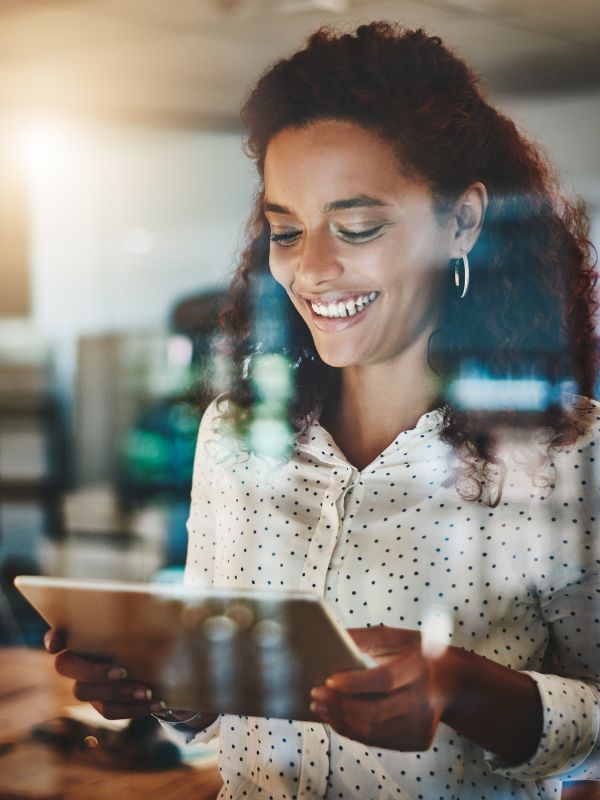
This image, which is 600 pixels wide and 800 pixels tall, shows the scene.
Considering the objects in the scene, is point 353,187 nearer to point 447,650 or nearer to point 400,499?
point 400,499

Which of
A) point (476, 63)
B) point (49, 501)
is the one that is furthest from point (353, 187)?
Result: point (49, 501)

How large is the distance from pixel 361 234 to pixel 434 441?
34cm

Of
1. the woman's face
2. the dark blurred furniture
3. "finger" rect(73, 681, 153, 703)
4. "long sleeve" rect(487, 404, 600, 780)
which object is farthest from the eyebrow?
"finger" rect(73, 681, 153, 703)

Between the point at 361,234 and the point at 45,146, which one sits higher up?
the point at 45,146

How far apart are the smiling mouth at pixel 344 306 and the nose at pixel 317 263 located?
1.2 inches

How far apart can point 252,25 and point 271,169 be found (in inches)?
10.7

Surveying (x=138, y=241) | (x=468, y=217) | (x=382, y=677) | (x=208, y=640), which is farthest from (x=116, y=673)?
(x=468, y=217)

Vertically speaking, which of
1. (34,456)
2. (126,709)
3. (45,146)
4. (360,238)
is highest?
(45,146)

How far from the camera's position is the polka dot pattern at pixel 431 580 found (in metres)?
1.25

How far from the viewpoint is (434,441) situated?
1.34m

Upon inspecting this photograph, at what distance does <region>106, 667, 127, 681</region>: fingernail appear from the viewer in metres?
1.34

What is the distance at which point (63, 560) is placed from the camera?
1.64m

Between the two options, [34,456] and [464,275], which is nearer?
[464,275]

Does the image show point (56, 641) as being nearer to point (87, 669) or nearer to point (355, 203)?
point (87, 669)
